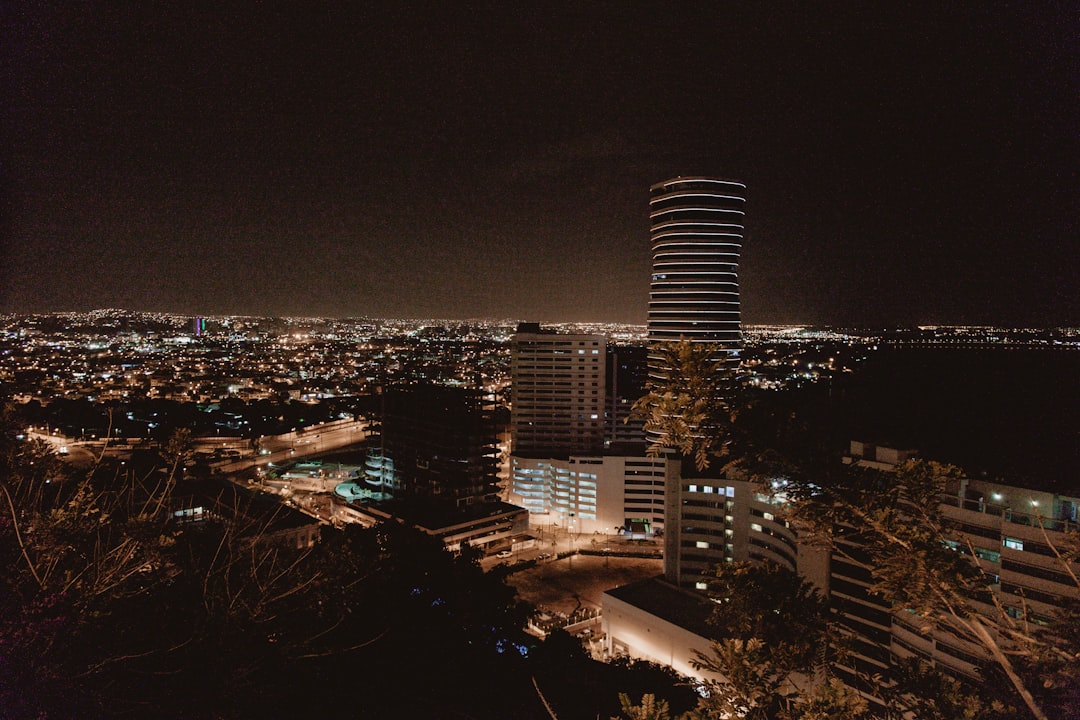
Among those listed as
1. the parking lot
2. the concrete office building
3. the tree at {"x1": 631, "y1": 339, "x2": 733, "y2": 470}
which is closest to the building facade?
the parking lot

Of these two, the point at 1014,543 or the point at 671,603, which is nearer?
the point at 1014,543

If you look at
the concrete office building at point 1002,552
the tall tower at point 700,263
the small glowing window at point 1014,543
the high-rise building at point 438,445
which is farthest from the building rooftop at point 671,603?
the tall tower at point 700,263

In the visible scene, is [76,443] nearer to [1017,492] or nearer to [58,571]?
[58,571]

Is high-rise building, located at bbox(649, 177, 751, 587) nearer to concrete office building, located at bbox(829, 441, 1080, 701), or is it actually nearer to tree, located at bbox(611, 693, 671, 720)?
concrete office building, located at bbox(829, 441, 1080, 701)

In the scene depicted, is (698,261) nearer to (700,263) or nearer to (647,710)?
(700,263)

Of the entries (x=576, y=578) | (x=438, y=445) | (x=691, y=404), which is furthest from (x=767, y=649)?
(x=438, y=445)

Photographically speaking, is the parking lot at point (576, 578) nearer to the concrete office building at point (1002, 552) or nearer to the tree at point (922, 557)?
the concrete office building at point (1002, 552)
